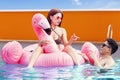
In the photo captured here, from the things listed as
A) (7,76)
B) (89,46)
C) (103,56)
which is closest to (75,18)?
(89,46)

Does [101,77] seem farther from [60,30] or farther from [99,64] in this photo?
[60,30]

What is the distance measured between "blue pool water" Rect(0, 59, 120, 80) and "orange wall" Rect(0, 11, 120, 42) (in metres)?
6.08

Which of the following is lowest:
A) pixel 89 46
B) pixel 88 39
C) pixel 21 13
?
pixel 88 39

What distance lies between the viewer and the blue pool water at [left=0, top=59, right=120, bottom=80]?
13.3ft

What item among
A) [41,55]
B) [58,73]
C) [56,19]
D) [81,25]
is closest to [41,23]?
[56,19]

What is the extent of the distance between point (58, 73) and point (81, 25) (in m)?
6.84

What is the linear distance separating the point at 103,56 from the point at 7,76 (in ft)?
4.46

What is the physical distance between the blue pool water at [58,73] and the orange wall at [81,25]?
6.08 meters

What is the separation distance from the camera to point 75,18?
36.9 ft

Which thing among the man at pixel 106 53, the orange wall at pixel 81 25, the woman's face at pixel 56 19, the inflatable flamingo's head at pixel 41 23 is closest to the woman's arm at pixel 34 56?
the inflatable flamingo's head at pixel 41 23

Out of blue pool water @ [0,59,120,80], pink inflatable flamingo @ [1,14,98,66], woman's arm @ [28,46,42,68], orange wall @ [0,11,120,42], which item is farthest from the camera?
orange wall @ [0,11,120,42]

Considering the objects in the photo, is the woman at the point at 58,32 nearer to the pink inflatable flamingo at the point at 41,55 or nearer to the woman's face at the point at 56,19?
the woman's face at the point at 56,19

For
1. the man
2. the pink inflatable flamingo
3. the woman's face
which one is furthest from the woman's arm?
the man

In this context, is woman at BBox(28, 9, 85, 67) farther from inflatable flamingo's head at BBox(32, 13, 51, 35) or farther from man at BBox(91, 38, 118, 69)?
man at BBox(91, 38, 118, 69)
